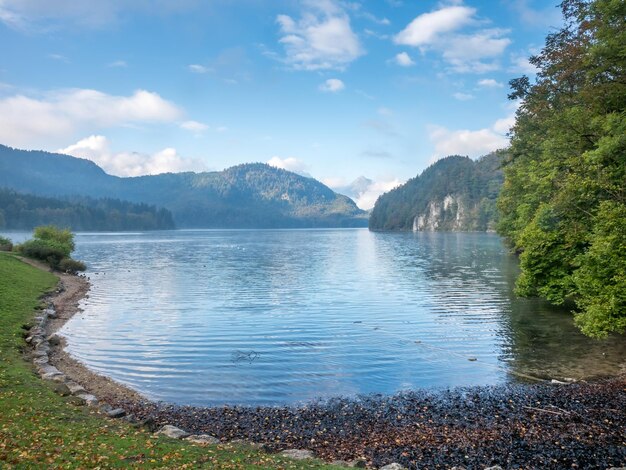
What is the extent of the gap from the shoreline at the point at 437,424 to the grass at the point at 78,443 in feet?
5.62

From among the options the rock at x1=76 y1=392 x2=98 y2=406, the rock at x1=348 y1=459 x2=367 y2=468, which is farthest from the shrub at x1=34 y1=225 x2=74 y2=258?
the rock at x1=348 y1=459 x2=367 y2=468

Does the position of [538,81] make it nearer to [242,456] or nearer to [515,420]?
[515,420]

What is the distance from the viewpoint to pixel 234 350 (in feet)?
94.2

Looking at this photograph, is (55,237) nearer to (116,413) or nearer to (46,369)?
(46,369)

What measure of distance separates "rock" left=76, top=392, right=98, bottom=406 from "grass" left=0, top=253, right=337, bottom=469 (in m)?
0.63

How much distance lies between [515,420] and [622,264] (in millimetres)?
11717

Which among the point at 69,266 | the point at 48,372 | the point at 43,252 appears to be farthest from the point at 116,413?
the point at 43,252

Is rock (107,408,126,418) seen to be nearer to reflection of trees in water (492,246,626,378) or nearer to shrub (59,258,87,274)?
reflection of trees in water (492,246,626,378)

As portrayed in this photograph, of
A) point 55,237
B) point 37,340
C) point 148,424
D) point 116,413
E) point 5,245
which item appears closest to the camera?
point 148,424

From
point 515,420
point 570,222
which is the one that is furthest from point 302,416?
point 570,222

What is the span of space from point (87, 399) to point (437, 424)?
44.1ft

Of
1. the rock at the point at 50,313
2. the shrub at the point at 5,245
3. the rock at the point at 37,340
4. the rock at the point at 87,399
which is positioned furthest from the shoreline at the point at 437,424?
the shrub at the point at 5,245

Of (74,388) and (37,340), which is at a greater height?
(37,340)

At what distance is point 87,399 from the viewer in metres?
18.4
